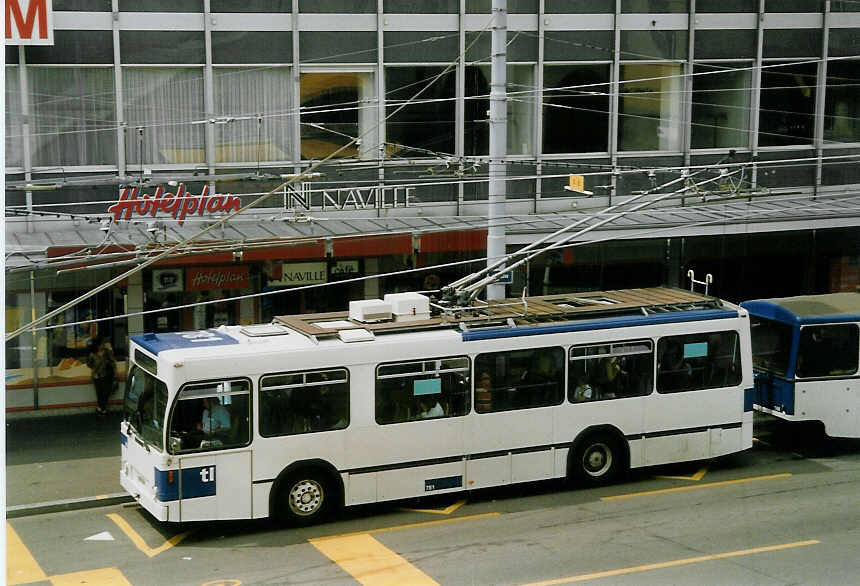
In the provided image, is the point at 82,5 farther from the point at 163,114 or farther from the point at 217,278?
the point at 217,278

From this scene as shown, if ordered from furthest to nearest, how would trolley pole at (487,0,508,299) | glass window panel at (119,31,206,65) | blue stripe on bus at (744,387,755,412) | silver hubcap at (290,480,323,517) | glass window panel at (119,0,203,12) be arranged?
glass window panel at (119,31,206,65)
glass window panel at (119,0,203,12)
blue stripe on bus at (744,387,755,412)
trolley pole at (487,0,508,299)
silver hubcap at (290,480,323,517)

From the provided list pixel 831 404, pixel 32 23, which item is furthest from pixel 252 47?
pixel 831 404

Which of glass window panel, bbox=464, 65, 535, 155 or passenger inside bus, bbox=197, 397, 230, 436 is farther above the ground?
glass window panel, bbox=464, 65, 535, 155

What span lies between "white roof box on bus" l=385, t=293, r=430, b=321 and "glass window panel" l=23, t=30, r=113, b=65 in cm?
782

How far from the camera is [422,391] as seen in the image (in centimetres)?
1578

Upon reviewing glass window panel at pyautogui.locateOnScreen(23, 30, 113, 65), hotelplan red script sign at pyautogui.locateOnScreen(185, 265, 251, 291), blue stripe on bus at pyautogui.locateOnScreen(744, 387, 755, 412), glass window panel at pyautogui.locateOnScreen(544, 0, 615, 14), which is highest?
glass window panel at pyautogui.locateOnScreen(544, 0, 615, 14)

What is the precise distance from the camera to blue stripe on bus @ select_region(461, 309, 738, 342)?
635 inches

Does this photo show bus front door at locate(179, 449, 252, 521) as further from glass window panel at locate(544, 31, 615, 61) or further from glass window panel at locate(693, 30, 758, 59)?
glass window panel at locate(693, 30, 758, 59)

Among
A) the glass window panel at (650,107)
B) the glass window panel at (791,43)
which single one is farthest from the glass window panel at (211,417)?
the glass window panel at (791,43)

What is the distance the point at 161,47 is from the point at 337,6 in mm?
3346

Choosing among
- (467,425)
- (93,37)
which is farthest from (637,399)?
(93,37)

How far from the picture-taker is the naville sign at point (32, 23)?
19781 millimetres

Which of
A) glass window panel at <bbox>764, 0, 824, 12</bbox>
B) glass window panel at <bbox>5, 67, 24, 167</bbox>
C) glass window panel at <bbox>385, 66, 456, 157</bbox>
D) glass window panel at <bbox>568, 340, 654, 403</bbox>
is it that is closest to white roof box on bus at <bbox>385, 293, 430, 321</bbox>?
glass window panel at <bbox>568, 340, 654, 403</bbox>

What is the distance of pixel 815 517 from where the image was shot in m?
15.6
